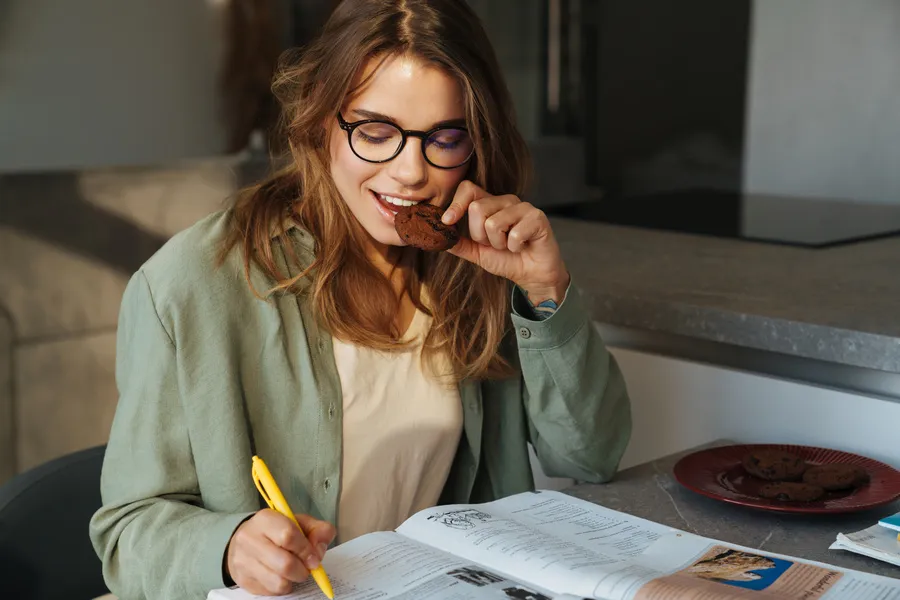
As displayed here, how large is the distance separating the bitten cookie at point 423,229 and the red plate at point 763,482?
0.38 m

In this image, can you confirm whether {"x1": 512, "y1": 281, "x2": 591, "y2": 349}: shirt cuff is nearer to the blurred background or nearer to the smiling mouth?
the smiling mouth

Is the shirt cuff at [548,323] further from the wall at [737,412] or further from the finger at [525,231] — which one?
the wall at [737,412]

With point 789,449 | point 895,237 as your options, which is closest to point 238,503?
point 789,449

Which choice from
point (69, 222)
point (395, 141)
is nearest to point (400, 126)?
point (395, 141)

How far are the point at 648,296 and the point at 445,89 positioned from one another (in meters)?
0.53

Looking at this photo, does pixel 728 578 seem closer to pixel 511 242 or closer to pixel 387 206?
pixel 511 242

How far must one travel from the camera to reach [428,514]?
42.9 inches

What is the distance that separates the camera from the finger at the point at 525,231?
1.22 metres

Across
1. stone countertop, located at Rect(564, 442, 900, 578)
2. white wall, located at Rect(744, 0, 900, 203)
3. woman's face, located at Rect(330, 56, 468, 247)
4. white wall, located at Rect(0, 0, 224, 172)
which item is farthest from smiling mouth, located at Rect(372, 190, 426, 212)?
white wall, located at Rect(0, 0, 224, 172)

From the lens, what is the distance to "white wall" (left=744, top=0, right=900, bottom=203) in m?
3.01

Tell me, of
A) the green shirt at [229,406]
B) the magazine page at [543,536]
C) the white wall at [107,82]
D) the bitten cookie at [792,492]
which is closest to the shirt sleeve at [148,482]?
the green shirt at [229,406]

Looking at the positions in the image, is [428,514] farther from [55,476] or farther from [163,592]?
[55,476]

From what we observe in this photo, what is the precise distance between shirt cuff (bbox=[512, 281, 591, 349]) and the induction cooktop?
848 millimetres

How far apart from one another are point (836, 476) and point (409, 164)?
587 mm
